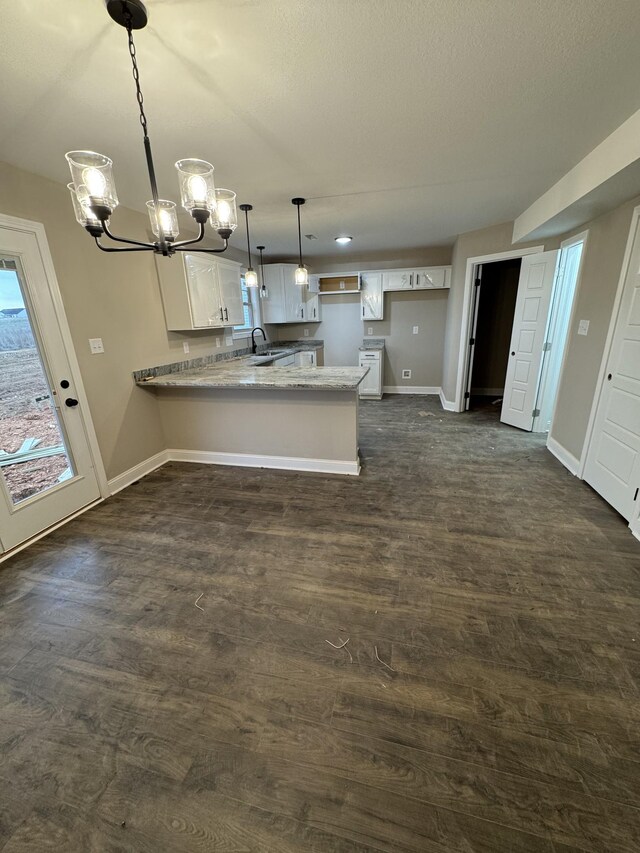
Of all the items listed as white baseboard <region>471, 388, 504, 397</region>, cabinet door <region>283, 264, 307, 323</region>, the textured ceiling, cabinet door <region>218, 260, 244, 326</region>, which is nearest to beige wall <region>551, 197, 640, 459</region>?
the textured ceiling

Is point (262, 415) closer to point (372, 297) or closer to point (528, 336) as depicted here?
point (528, 336)

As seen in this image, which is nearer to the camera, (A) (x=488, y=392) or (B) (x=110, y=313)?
(B) (x=110, y=313)

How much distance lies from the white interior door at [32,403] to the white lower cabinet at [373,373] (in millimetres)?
4430

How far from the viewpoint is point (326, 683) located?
4.78 feet

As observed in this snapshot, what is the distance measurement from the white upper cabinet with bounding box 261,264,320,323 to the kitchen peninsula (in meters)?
2.44

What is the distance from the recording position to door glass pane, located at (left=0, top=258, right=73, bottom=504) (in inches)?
88.6

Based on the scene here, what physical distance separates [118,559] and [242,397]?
177cm

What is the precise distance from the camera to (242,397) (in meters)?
3.45

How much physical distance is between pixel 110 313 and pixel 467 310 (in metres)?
4.38

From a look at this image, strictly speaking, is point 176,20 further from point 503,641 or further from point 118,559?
point 503,641

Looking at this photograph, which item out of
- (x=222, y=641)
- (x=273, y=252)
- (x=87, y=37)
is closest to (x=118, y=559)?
(x=222, y=641)

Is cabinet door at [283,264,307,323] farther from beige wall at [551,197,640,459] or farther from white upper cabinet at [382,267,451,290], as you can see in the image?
beige wall at [551,197,640,459]

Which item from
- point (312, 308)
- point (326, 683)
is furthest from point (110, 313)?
point (312, 308)

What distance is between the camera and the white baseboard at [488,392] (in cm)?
→ 604
